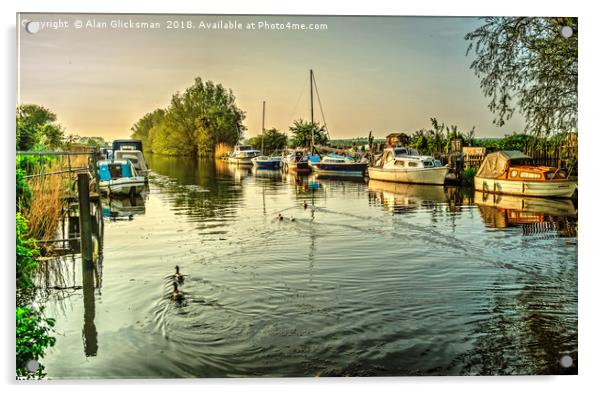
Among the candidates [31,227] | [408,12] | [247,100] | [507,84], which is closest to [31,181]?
[31,227]

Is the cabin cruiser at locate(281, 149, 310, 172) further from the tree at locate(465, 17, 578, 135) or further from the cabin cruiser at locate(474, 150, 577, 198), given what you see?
the tree at locate(465, 17, 578, 135)

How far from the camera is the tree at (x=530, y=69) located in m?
6.78

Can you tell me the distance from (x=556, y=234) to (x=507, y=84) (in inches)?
137

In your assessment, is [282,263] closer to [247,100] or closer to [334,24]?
[247,100]

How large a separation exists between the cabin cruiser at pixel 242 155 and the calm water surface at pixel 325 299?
1308mm

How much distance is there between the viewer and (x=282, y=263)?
824cm

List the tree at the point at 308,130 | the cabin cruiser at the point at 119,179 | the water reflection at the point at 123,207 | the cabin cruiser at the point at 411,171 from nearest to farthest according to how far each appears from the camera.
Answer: the tree at the point at 308,130 < the water reflection at the point at 123,207 < the cabin cruiser at the point at 119,179 < the cabin cruiser at the point at 411,171

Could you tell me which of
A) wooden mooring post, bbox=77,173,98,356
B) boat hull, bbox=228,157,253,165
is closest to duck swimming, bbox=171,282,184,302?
wooden mooring post, bbox=77,173,98,356

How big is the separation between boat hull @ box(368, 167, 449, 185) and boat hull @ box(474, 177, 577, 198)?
1312 mm

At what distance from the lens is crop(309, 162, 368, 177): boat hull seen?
21641 mm

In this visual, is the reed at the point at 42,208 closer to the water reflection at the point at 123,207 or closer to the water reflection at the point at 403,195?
the water reflection at the point at 123,207

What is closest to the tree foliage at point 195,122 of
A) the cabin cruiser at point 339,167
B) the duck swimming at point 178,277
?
the duck swimming at point 178,277

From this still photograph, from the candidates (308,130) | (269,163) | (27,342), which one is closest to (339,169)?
(269,163)

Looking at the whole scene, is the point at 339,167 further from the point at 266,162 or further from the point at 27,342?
the point at 27,342
